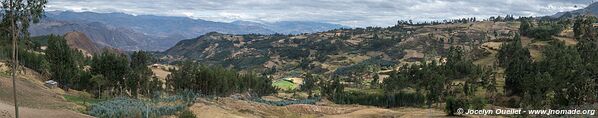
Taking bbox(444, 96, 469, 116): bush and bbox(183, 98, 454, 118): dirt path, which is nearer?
bbox(183, 98, 454, 118): dirt path

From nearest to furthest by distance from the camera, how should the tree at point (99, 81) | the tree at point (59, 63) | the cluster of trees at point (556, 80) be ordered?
the cluster of trees at point (556, 80) < the tree at point (99, 81) < the tree at point (59, 63)

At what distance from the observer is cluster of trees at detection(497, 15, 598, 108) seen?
105875 millimetres

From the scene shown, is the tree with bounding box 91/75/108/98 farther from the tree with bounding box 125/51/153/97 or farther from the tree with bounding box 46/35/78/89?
the tree with bounding box 46/35/78/89

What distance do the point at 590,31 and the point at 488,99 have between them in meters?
61.3

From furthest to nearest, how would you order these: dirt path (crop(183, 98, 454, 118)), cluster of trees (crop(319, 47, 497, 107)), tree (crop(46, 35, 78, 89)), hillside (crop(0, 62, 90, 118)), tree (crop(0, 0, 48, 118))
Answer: cluster of trees (crop(319, 47, 497, 107)) → tree (crop(46, 35, 78, 89)) → dirt path (crop(183, 98, 454, 118)) → hillside (crop(0, 62, 90, 118)) → tree (crop(0, 0, 48, 118))

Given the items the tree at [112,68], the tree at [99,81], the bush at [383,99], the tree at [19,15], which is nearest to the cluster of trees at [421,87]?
the bush at [383,99]

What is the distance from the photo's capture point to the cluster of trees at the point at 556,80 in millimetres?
105875

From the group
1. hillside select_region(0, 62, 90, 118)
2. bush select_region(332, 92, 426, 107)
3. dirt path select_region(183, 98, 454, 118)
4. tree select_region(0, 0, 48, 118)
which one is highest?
tree select_region(0, 0, 48, 118)

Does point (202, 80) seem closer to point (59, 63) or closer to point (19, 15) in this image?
point (59, 63)

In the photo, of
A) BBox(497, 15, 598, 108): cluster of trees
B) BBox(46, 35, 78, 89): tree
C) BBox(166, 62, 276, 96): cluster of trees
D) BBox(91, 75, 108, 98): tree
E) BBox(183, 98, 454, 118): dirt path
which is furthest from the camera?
BBox(166, 62, 276, 96): cluster of trees

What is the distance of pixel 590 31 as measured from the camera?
565 ft

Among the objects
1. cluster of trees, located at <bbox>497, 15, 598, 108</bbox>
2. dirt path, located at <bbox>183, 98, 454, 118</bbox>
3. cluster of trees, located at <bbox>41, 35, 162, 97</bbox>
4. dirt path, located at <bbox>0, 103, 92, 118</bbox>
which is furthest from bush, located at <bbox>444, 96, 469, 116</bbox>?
cluster of trees, located at <bbox>41, 35, 162, 97</bbox>

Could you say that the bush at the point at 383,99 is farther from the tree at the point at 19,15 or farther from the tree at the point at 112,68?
the tree at the point at 19,15

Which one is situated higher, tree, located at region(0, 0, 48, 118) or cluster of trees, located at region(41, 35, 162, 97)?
tree, located at region(0, 0, 48, 118)
